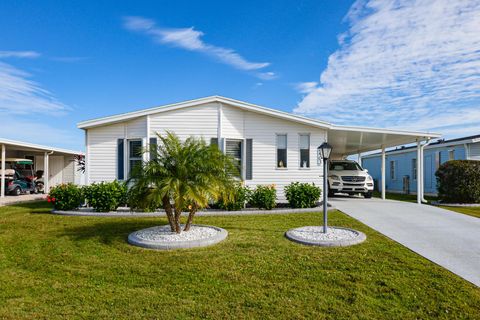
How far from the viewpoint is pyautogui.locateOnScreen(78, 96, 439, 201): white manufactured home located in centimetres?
1077

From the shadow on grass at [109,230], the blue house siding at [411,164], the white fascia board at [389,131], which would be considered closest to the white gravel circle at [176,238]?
the shadow on grass at [109,230]

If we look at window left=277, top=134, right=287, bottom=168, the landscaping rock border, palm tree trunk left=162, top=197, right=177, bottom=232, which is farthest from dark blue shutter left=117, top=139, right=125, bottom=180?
window left=277, top=134, right=287, bottom=168

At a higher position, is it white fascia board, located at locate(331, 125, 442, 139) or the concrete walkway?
white fascia board, located at locate(331, 125, 442, 139)

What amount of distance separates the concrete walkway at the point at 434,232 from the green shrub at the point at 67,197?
898 centimetres

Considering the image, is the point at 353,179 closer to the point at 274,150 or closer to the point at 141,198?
the point at 274,150

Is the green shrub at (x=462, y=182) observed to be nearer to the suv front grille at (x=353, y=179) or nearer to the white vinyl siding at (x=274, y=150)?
the suv front grille at (x=353, y=179)

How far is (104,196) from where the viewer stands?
31.2 ft

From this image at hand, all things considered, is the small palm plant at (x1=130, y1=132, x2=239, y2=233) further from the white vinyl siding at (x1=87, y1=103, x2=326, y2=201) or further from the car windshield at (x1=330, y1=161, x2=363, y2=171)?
the car windshield at (x1=330, y1=161, x2=363, y2=171)

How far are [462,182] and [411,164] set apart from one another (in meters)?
7.18

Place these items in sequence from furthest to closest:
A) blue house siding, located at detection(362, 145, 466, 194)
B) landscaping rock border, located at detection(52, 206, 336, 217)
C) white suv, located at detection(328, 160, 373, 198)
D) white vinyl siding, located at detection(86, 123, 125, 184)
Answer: blue house siding, located at detection(362, 145, 466, 194)
white suv, located at detection(328, 160, 373, 198)
white vinyl siding, located at detection(86, 123, 125, 184)
landscaping rock border, located at detection(52, 206, 336, 217)

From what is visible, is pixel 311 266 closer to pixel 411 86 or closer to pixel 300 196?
pixel 300 196

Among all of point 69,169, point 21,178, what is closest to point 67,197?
point 21,178

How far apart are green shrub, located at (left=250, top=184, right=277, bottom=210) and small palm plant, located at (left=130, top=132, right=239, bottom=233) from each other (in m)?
3.43

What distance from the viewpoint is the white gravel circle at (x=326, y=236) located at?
566 centimetres
